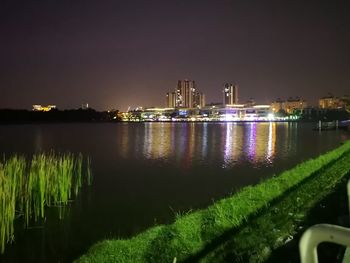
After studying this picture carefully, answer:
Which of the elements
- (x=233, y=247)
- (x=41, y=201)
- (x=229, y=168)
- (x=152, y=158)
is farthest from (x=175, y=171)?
(x=233, y=247)

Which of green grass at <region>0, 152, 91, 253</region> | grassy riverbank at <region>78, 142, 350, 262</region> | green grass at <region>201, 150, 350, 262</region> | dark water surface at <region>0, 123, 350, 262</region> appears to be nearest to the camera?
green grass at <region>201, 150, 350, 262</region>

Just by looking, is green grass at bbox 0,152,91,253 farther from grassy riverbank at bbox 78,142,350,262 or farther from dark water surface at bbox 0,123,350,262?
grassy riverbank at bbox 78,142,350,262

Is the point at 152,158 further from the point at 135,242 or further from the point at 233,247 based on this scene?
the point at 233,247

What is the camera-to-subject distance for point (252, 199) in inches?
506

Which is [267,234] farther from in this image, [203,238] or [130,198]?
[130,198]

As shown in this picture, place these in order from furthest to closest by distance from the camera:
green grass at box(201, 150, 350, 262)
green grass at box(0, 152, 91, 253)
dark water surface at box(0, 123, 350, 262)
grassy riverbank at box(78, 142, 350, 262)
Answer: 1. green grass at box(0, 152, 91, 253)
2. dark water surface at box(0, 123, 350, 262)
3. grassy riverbank at box(78, 142, 350, 262)
4. green grass at box(201, 150, 350, 262)

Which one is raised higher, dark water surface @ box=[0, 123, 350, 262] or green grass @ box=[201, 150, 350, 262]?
green grass @ box=[201, 150, 350, 262]

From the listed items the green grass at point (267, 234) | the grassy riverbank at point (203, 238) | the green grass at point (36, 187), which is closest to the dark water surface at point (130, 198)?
the green grass at point (36, 187)

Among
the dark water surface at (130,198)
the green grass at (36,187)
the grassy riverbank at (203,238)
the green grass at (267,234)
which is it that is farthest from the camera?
the green grass at (36,187)

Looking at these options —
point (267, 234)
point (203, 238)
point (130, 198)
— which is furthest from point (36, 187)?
point (267, 234)

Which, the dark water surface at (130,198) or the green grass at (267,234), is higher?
the green grass at (267,234)

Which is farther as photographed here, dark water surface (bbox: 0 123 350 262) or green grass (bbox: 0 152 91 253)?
green grass (bbox: 0 152 91 253)

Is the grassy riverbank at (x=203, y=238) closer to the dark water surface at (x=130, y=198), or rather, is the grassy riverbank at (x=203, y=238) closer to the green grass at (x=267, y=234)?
the green grass at (x=267, y=234)

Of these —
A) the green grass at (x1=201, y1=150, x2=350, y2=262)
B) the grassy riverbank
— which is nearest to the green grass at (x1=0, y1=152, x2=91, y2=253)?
the grassy riverbank
